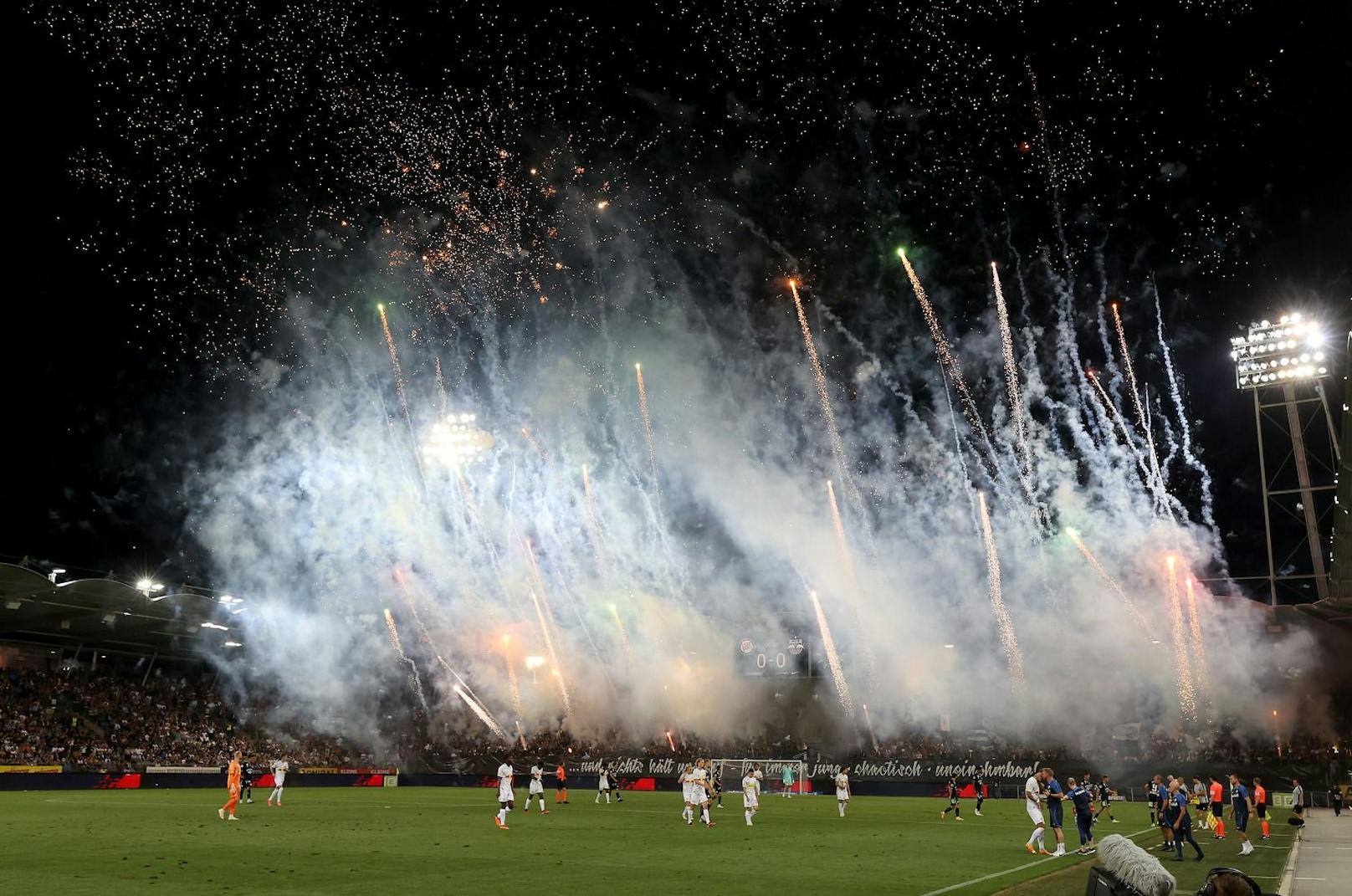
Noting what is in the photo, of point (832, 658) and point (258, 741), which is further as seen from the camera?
point (258, 741)

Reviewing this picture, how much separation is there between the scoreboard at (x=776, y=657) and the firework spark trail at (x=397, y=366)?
911 inches

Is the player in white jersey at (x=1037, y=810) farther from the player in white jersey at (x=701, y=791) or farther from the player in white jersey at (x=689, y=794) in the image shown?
the player in white jersey at (x=689, y=794)

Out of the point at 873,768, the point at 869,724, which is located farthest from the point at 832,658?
the point at 873,768

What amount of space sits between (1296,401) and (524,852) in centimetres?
4892

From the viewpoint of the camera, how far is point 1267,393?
2205 inches

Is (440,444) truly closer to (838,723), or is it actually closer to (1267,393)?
(838,723)

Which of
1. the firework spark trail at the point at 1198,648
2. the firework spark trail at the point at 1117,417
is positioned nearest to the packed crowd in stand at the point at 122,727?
the firework spark trail at the point at 1117,417

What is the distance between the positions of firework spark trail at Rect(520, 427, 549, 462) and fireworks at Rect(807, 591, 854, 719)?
18.1 meters

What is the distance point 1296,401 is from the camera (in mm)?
52656

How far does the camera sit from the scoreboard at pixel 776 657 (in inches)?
2203

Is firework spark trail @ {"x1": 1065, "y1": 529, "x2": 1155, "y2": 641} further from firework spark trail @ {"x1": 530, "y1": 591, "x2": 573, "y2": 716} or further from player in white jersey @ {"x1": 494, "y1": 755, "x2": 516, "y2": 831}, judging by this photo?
player in white jersey @ {"x1": 494, "y1": 755, "x2": 516, "y2": 831}

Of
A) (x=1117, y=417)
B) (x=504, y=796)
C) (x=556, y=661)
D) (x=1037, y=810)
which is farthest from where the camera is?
(x=556, y=661)

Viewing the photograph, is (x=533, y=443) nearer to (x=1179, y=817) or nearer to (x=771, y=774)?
(x=771, y=774)

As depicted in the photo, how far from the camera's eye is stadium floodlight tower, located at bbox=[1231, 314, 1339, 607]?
50188 mm
